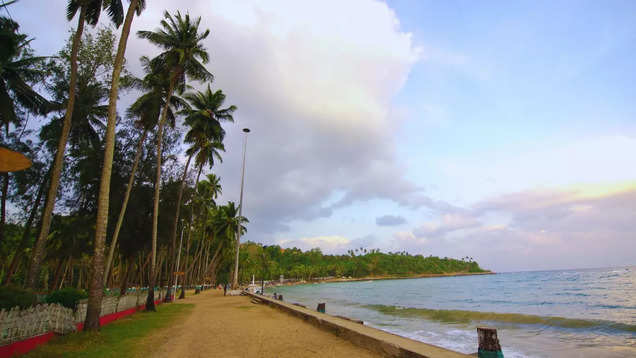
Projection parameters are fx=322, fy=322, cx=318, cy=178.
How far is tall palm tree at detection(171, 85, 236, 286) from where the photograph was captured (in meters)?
25.6

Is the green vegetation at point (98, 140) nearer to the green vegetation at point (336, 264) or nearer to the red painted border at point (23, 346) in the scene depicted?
the red painted border at point (23, 346)

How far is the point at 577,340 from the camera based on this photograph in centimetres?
1273

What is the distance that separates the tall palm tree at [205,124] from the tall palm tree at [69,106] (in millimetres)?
11969

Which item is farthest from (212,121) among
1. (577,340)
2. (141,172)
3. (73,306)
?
(577,340)

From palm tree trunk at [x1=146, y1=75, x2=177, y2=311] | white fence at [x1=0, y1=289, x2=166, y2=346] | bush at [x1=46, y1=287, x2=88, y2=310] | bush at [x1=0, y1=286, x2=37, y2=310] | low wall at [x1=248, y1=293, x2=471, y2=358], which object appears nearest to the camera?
low wall at [x1=248, y1=293, x2=471, y2=358]

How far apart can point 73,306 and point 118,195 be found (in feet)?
39.0

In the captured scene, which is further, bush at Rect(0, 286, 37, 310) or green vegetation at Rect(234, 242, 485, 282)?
green vegetation at Rect(234, 242, 485, 282)

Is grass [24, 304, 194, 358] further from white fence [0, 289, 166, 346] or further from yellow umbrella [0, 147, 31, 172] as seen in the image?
yellow umbrella [0, 147, 31, 172]

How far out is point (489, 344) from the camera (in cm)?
509

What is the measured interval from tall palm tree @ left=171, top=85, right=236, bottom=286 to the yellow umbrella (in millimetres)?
21984

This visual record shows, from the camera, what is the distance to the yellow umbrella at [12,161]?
3.52 m

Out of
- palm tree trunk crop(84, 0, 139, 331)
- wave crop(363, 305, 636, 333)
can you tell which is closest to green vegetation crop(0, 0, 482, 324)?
palm tree trunk crop(84, 0, 139, 331)

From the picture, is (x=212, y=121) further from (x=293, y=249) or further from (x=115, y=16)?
(x=293, y=249)

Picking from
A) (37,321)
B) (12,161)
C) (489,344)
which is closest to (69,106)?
(37,321)
